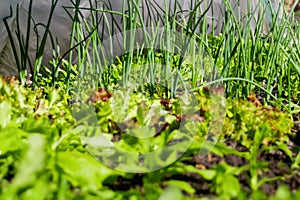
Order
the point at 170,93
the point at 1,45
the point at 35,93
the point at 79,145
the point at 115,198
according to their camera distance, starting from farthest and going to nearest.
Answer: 1. the point at 1,45
2. the point at 170,93
3. the point at 35,93
4. the point at 79,145
5. the point at 115,198

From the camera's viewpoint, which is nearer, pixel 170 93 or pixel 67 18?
pixel 170 93

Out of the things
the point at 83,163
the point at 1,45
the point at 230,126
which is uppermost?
the point at 83,163

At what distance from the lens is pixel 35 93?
2.30 m

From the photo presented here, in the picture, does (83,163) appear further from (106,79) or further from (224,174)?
(106,79)

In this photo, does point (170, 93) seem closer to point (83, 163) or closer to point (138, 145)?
point (138, 145)

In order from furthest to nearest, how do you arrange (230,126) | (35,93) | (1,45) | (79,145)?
(1,45) < (35,93) < (230,126) < (79,145)

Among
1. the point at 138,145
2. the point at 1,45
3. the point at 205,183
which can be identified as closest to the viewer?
the point at 205,183

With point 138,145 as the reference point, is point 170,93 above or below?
below

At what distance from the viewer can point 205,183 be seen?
1.34 meters

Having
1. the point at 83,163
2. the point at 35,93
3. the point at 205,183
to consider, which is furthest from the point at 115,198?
the point at 35,93

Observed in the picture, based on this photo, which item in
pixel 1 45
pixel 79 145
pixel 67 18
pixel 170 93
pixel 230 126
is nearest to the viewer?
pixel 79 145

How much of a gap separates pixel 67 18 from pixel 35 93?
1384mm

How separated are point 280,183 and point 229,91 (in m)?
1.03

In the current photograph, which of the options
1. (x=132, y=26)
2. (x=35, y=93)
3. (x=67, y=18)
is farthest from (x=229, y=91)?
(x=67, y=18)
